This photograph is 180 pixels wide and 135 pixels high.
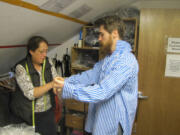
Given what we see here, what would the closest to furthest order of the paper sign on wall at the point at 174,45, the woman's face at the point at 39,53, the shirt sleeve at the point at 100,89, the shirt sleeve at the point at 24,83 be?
the shirt sleeve at the point at 100,89 → the shirt sleeve at the point at 24,83 → the woman's face at the point at 39,53 → the paper sign on wall at the point at 174,45

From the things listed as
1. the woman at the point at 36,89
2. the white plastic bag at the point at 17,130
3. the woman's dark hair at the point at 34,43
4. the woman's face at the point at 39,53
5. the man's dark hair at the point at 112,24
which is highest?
the man's dark hair at the point at 112,24

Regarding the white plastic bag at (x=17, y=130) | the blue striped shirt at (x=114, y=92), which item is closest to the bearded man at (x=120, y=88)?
the blue striped shirt at (x=114, y=92)

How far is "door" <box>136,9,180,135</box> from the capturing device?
1691 millimetres

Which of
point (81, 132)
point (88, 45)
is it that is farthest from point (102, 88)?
point (81, 132)

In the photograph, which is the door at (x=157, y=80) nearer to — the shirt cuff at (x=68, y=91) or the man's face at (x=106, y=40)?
the man's face at (x=106, y=40)

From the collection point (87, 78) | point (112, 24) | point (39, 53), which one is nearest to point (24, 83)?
point (39, 53)

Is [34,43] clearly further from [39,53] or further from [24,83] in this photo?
[24,83]

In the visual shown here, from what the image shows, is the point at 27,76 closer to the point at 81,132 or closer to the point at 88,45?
the point at 88,45

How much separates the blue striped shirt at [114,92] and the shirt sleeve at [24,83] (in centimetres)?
41

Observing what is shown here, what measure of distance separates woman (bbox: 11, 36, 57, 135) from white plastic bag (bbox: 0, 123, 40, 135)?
0.26 ft

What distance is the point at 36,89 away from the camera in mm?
1247

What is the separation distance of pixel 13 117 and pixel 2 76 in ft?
2.18

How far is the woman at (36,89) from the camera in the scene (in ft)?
4.08

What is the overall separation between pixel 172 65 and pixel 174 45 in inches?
9.0
